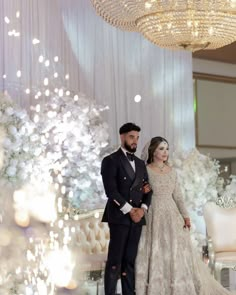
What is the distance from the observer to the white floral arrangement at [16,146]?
563 cm

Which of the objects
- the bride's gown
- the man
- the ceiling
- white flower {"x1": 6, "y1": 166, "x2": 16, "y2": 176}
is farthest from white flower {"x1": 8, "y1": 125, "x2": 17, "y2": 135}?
the ceiling

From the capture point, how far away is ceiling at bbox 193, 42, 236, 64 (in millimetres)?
9531

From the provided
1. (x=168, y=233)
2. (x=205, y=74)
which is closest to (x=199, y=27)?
(x=168, y=233)

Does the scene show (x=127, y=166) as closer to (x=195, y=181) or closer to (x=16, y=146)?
(x=16, y=146)

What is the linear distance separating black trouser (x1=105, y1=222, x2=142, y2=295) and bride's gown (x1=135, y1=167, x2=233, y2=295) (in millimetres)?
93

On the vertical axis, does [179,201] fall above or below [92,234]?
above

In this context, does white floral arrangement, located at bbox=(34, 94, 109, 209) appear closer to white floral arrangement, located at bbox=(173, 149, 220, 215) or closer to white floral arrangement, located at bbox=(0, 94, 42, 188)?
white floral arrangement, located at bbox=(0, 94, 42, 188)

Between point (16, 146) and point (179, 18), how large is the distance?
1843mm

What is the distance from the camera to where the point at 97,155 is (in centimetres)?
707

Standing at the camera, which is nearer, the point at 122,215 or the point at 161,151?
the point at 122,215

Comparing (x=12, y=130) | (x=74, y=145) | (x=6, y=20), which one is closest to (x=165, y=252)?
(x=12, y=130)

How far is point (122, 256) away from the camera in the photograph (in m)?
5.31

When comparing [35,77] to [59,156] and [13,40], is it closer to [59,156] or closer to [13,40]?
[13,40]

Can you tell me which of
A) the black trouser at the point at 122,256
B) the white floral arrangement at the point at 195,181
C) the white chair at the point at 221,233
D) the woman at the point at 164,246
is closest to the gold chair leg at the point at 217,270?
the white chair at the point at 221,233
